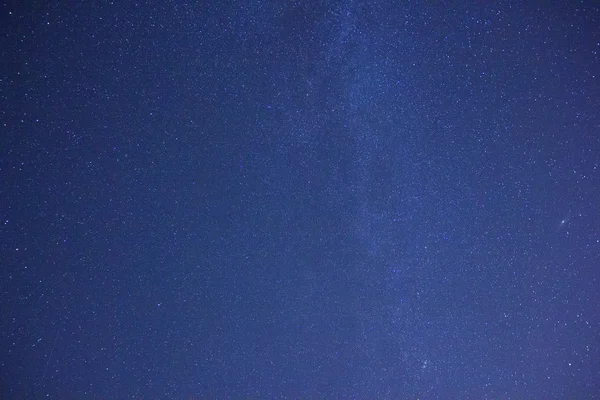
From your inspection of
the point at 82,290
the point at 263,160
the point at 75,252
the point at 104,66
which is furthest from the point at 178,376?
the point at 104,66

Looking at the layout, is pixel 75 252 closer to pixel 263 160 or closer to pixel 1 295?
pixel 1 295

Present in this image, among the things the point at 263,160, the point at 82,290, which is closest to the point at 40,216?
the point at 82,290

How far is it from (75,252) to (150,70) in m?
0.63

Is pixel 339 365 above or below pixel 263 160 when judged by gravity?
below

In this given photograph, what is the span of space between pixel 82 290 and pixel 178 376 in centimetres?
42

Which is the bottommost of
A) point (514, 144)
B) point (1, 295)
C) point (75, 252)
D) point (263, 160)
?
point (1, 295)

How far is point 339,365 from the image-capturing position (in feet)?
4.10

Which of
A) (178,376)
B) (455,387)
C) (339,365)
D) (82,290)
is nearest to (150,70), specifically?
(82,290)

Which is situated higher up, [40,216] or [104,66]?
[104,66]

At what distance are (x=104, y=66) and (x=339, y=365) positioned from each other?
122 cm

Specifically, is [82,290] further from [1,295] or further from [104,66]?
[104,66]

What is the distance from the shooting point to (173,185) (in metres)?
1.24

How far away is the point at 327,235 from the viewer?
1246 mm

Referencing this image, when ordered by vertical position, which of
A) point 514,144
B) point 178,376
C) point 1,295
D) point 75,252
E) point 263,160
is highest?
point 514,144
